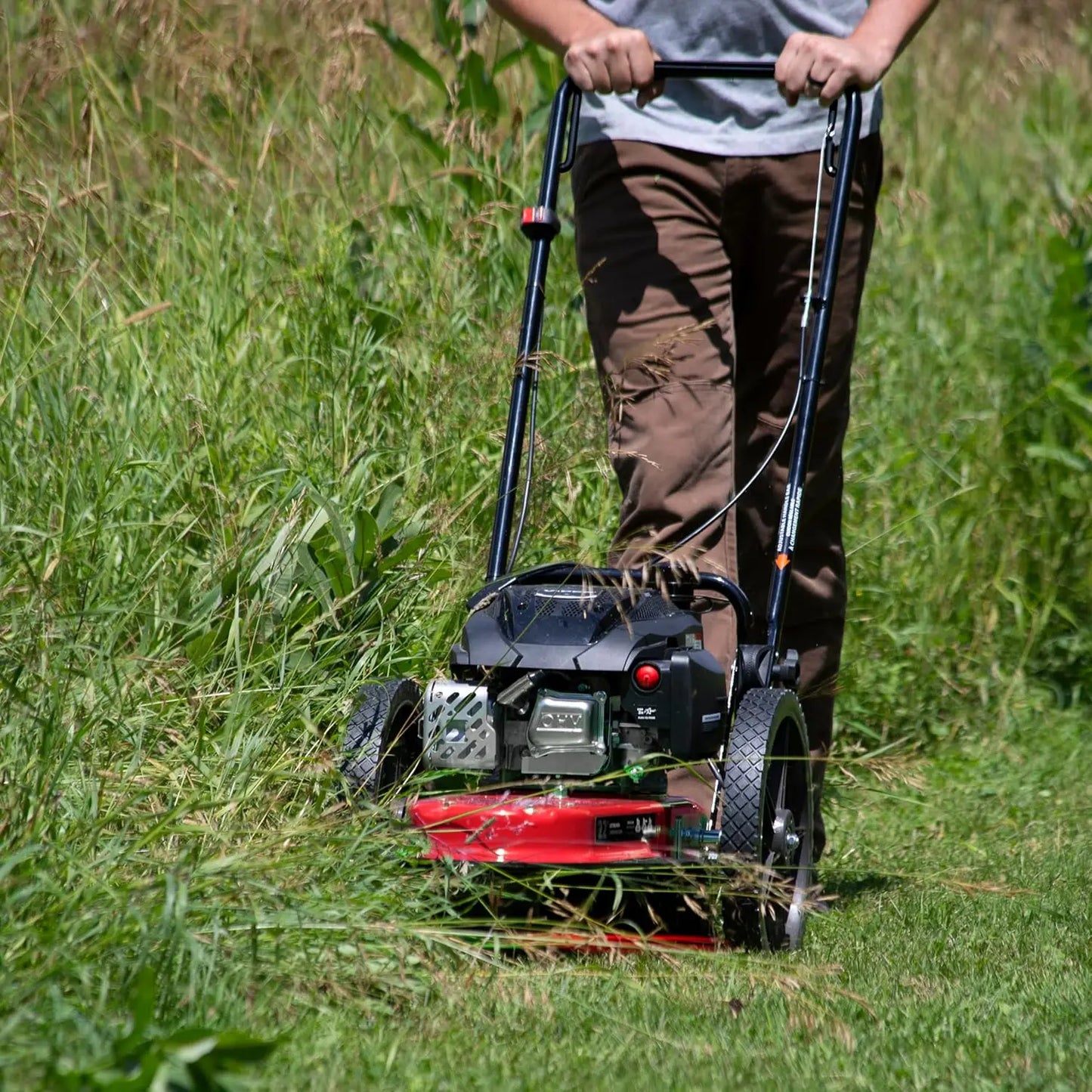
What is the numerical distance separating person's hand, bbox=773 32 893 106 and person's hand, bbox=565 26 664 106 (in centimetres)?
22

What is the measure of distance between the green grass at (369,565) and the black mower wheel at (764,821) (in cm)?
10

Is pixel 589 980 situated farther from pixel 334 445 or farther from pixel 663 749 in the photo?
pixel 334 445

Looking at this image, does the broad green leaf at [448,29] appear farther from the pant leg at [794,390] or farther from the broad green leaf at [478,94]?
the pant leg at [794,390]

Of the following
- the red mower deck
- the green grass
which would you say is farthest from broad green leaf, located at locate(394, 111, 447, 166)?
the red mower deck

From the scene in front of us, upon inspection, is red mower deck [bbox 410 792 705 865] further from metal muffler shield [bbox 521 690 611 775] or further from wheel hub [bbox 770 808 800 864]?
wheel hub [bbox 770 808 800 864]

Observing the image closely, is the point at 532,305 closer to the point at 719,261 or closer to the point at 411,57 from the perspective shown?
the point at 719,261

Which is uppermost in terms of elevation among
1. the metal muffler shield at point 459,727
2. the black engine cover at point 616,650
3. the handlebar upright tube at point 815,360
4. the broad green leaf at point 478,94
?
the broad green leaf at point 478,94

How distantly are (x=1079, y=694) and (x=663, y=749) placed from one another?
280cm

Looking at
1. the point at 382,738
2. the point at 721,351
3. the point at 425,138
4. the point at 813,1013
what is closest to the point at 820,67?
the point at 721,351

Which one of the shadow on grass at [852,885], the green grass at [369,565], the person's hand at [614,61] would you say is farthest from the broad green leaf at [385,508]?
the shadow on grass at [852,885]

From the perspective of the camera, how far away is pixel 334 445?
361 cm

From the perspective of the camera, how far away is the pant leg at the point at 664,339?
292cm

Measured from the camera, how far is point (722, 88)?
10.2ft

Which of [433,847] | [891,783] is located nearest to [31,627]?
[433,847]
